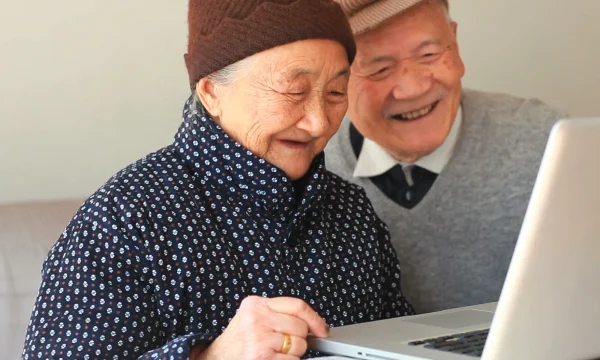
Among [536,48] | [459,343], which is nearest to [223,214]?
[459,343]

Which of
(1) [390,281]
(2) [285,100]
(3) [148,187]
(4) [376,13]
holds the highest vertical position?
(4) [376,13]

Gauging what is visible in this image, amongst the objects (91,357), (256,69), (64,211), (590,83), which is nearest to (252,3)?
(256,69)

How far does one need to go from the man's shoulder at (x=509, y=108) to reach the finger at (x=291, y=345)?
3.15ft

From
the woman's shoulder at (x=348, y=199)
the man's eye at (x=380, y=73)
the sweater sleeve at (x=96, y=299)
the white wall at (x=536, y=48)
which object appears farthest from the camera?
the white wall at (x=536, y=48)

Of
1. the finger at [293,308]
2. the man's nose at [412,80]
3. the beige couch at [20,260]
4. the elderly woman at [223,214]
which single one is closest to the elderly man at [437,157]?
the man's nose at [412,80]

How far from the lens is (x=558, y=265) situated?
0.81 metres

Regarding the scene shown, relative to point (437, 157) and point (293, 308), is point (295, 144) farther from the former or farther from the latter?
point (437, 157)

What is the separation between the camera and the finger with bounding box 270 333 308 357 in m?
1.05

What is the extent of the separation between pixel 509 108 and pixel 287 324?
996 millimetres

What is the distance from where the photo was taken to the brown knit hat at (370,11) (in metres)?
1.70

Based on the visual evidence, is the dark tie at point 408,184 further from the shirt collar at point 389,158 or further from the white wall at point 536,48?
the white wall at point 536,48

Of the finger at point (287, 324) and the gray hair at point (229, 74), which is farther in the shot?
the gray hair at point (229, 74)

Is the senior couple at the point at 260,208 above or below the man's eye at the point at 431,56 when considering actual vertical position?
below

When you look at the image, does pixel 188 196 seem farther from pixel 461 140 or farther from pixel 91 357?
pixel 461 140
